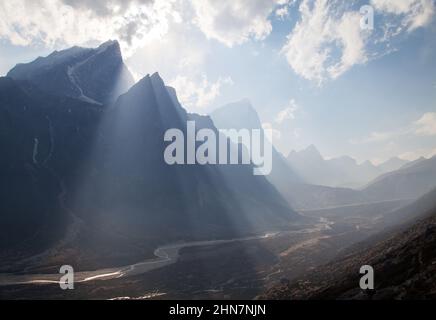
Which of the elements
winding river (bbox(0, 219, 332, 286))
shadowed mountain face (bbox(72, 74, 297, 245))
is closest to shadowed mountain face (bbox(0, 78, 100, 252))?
shadowed mountain face (bbox(72, 74, 297, 245))

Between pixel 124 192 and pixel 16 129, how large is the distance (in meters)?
55.8

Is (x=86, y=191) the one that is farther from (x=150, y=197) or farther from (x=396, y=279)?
(x=396, y=279)

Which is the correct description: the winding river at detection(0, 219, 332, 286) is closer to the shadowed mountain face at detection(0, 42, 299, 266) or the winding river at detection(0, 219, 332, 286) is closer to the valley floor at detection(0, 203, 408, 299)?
the valley floor at detection(0, 203, 408, 299)

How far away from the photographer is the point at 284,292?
5328 centimetres

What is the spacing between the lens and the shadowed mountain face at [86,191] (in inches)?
5037

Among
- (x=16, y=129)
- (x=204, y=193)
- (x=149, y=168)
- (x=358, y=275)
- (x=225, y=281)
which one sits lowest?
(x=225, y=281)

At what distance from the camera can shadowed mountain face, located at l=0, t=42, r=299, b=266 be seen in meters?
128

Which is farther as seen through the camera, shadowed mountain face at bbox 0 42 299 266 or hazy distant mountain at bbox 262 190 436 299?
shadowed mountain face at bbox 0 42 299 266

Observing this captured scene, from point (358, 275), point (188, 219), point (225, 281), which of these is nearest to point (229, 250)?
point (225, 281)

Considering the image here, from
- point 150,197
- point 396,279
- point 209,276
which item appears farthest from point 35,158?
point 396,279

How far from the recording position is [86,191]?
6398 inches

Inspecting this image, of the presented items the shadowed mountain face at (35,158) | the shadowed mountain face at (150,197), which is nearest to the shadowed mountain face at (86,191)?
the shadowed mountain face at (35,158)
